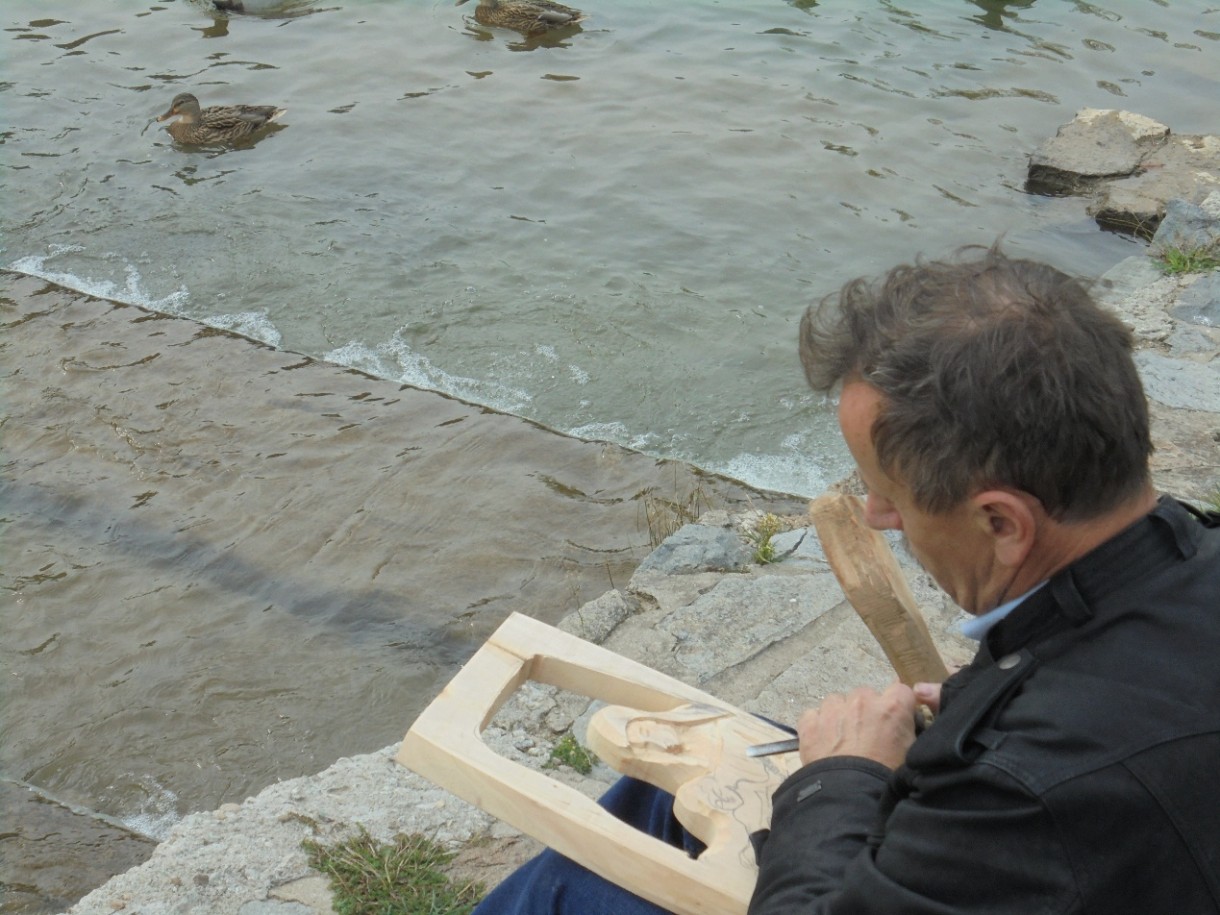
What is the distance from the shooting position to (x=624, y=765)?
1.96 m

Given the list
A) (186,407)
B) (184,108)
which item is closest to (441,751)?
(186,407)

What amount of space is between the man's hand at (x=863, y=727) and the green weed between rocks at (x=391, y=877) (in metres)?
1.35

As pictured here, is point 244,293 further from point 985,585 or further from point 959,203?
point 985,585

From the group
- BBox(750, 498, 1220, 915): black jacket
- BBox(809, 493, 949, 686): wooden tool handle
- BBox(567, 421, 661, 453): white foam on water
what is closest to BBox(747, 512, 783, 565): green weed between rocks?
BBox(567, 421, 661, 453): white foam on water

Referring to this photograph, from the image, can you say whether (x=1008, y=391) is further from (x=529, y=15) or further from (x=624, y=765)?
(x=529, y=15)

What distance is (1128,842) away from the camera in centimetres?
132

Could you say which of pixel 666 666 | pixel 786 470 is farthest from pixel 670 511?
pixel 666 666

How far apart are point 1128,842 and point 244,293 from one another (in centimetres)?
680

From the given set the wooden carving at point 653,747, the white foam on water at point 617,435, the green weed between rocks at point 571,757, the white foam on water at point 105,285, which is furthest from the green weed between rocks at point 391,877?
the white foam on water at point 105,285

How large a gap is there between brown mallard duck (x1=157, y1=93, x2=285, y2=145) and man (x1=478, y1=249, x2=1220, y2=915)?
8469 mm

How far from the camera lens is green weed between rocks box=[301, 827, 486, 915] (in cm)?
285

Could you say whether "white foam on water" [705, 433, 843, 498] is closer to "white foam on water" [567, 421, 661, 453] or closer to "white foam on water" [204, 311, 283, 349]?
"white foam on water" [567, 421, 661, 453]

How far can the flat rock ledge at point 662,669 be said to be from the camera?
2.97 meters

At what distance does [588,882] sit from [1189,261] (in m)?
5.49
